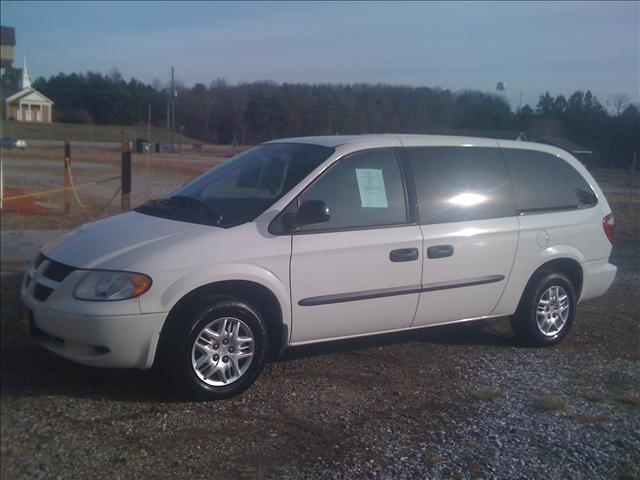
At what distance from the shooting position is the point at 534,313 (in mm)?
6570

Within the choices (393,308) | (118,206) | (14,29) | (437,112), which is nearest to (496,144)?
(393,308)

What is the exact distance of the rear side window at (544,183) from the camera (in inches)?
258

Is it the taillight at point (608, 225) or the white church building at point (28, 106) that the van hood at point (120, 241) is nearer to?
the taillight at point (608, 225)

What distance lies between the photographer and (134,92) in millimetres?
58656

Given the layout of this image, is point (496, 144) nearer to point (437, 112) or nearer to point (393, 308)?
point (393, 308)

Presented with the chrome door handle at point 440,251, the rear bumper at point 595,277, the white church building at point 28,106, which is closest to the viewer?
the chrome door handle at point 440,251

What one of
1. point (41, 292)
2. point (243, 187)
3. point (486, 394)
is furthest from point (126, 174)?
point (486, 394)

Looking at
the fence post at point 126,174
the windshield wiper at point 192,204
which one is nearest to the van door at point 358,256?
the windshield wiper at point 192,204

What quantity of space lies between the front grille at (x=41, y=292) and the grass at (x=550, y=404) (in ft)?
11.4

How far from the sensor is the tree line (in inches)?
487

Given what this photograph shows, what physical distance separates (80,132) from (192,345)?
6169 centimetres

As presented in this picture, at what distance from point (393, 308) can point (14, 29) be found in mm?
13912

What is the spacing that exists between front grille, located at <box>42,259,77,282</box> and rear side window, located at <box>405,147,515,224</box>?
8.84 ft

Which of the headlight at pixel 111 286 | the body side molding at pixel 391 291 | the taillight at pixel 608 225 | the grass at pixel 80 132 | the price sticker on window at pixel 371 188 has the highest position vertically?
the grass at pixel 80 132
